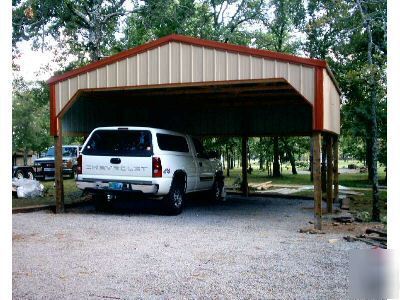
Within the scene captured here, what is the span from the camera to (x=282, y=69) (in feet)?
26.8

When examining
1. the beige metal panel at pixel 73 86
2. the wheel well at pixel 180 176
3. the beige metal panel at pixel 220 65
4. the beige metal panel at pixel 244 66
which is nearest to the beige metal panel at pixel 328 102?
the beige metal panel at pixel 244 66

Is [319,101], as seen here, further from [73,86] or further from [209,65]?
[73,86]

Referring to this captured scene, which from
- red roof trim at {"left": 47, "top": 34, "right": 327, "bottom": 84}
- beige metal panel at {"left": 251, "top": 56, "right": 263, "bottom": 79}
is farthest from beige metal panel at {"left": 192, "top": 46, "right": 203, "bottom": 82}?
beige metal panel at {"left": 251, "top": 56, "right": 263, "bottom": 79}

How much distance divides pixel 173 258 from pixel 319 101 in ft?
13.5

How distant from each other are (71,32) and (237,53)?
17.5 meters

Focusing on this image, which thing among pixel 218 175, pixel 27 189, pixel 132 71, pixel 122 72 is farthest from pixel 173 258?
pixel 27 189

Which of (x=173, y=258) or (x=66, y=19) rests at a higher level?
(x=66, y=19)

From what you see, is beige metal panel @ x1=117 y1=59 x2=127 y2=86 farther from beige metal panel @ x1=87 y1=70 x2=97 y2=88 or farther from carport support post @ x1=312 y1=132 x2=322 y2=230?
carport support post @ x1=312 y1=132 x2=322 y2=230

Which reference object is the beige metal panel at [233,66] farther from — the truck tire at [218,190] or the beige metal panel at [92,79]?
the truck tire at [218,190]

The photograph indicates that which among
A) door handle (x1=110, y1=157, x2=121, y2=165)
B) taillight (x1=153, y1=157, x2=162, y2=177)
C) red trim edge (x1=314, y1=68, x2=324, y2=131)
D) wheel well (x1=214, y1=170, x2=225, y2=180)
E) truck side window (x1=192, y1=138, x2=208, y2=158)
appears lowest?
wheel well (x1=214, y1=170, x2=225, y2=180)

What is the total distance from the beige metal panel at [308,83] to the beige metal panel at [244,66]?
104 cm

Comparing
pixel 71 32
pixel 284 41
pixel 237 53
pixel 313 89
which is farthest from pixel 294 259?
pixel 284 41

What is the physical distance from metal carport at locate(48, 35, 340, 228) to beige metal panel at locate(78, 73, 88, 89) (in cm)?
2

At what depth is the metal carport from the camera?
8.21 meters
